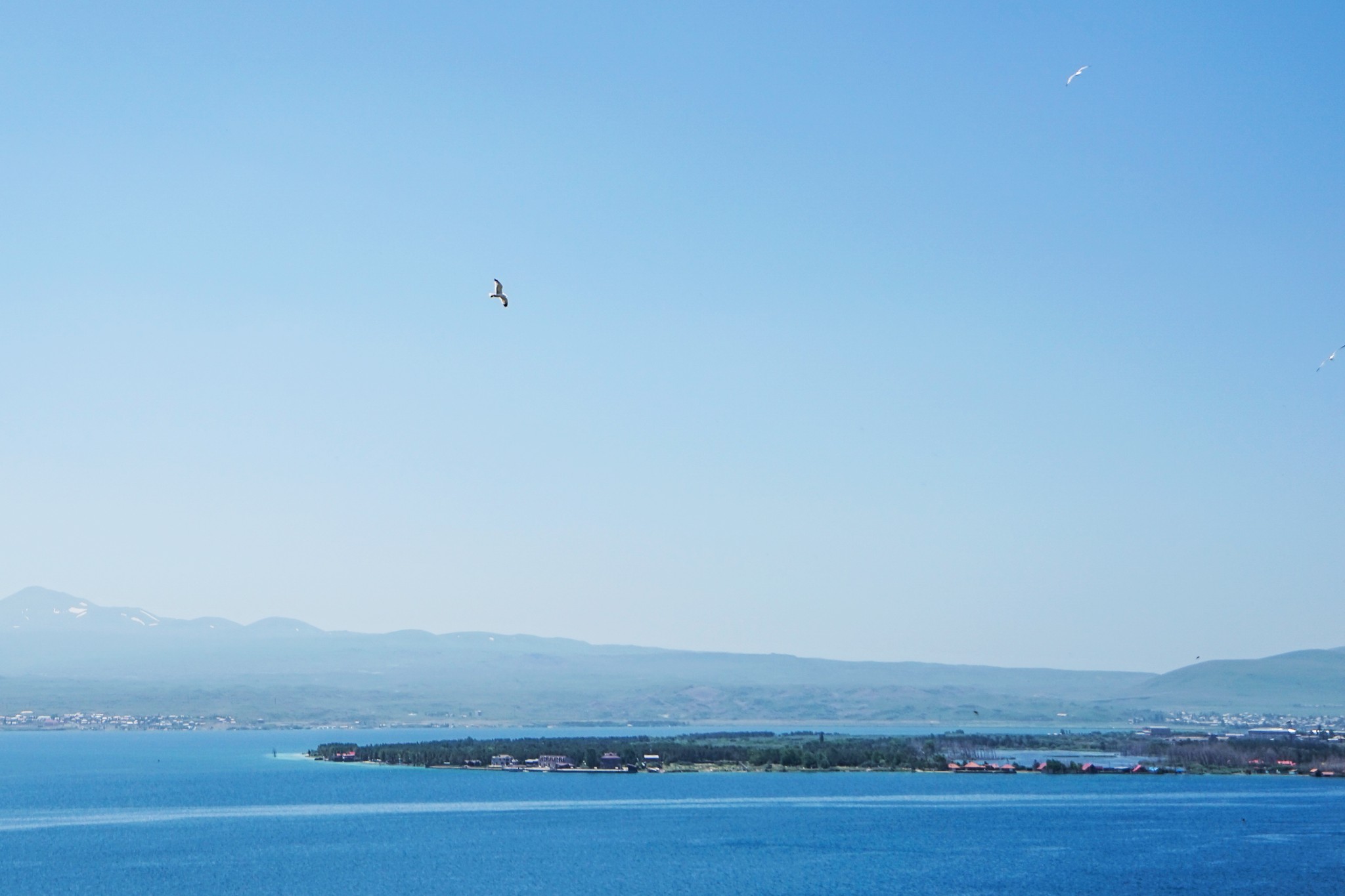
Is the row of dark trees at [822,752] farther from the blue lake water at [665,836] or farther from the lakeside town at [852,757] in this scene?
the blue lake water at [665,836]

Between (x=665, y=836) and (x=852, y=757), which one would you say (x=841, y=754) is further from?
(x=665, y=836)

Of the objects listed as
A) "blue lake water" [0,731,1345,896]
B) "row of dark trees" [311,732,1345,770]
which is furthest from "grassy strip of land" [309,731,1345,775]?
"blue lake water" [0,731,1345,896]

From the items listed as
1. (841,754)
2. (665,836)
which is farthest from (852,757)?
(665,836)

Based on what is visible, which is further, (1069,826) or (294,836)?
(1069,826)

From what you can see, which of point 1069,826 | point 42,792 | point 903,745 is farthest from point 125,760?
point 1069,826

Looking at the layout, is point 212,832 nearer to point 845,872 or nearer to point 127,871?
point 127,871

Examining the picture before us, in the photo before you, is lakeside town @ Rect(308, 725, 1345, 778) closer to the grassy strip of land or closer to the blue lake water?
the grassy strip of land

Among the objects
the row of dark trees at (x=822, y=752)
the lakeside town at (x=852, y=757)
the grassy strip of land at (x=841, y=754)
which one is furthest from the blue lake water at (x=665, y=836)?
the row of dark trees at (x=822, y=752)
